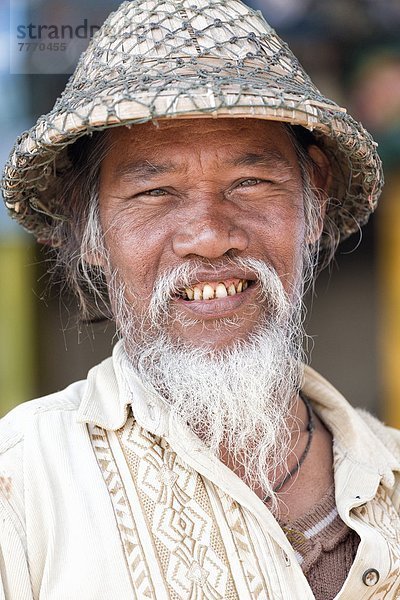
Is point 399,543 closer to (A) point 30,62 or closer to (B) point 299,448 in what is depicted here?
(B) point 299,448

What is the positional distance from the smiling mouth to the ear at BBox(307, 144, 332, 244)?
36 cm

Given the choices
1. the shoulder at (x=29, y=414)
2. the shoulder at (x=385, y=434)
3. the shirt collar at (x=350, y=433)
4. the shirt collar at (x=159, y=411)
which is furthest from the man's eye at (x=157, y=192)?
the shoulder at (x=385, y=434)

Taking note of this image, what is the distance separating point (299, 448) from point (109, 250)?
28.3 inches

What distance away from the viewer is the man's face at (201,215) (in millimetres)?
2039

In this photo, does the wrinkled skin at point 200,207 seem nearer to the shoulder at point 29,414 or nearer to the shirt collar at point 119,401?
the shirt collar at point 119,401

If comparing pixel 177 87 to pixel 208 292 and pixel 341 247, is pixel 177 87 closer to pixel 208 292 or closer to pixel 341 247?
pixel 208 292

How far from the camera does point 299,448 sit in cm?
229

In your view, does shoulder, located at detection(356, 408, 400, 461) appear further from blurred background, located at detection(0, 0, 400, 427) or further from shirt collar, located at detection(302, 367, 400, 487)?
blurred background, located at detection(0, 0, 400, 427)

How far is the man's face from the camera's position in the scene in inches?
80.3

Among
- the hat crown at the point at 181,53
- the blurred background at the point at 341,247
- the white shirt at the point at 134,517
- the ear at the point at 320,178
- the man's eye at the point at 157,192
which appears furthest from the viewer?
the blurred background at the point at 341,247

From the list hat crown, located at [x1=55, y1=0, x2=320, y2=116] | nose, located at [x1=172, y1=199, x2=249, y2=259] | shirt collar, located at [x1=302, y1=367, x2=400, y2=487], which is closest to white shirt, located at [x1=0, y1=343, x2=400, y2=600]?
shirt collar, located at [x1=302, y1=367, x2=400, y2=487]

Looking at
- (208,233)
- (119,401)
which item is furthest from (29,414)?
(208,233)

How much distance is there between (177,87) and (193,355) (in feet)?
2.08

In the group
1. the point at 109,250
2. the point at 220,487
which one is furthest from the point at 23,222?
the point at 220,487
